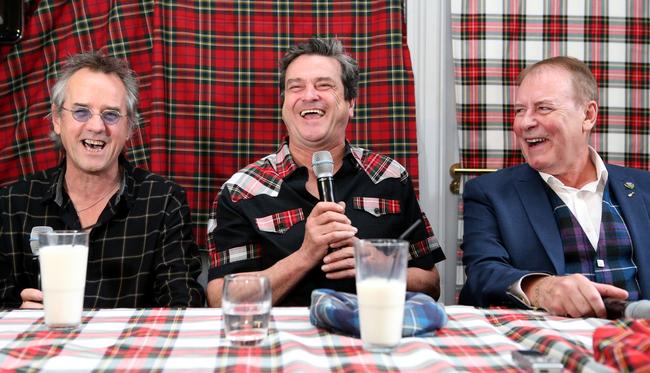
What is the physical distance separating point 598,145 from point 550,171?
2.21ft

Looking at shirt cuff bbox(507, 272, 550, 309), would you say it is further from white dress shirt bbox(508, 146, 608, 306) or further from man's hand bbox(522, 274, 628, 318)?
white dress shirt bbox(508, 146, 608, 306)

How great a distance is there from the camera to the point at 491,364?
102 centimetres

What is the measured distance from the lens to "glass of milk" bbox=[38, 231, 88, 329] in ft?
4.07

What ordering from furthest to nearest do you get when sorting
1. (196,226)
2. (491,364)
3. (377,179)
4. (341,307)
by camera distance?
(196,226), (377,179), (341,307), (491,364)

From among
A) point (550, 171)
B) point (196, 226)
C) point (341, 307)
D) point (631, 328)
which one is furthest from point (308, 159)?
point (631, 328)

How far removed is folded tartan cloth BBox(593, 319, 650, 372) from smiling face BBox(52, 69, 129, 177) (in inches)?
63.9

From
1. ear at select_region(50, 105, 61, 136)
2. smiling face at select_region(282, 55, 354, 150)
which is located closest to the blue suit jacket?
smiling face at select_region(282, 55, 354, 150)

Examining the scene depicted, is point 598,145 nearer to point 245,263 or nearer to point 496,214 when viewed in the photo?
point 496,214

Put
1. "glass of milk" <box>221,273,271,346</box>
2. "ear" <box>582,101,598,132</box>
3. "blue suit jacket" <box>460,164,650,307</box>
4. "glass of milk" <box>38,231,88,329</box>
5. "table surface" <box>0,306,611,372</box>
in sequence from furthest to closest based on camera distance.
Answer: "ear" <box>582,101,598,132</box>
"blue suit jacket" <box>460,164,650,307</box>
"glass of milk" <box>38,231,88,329</box>
"glass of milk" <box>221,273,271,346</box>
"table surface" <box>0,306,611,372</box>

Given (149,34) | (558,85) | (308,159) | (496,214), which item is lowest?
(496,214)

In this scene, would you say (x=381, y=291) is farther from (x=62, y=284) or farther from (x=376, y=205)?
(x=376, y=205)

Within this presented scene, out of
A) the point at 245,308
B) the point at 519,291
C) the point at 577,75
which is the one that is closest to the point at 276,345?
the point at 245,308

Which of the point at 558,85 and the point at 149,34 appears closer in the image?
the point at 558,85

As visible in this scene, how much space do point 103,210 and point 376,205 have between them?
2.83 feet
